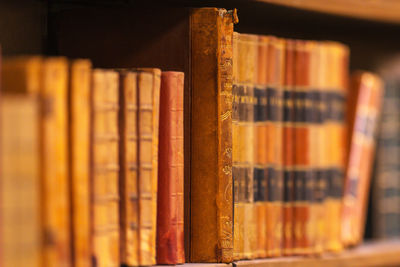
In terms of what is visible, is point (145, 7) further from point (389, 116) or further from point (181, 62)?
point (389, 116)

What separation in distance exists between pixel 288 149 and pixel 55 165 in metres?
0.51

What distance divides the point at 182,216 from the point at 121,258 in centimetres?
13

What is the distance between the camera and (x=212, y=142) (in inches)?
40.3

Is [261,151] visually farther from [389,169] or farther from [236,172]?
[389,169]

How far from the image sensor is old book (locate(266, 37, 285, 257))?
3.69 feet

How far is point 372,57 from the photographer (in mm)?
1594

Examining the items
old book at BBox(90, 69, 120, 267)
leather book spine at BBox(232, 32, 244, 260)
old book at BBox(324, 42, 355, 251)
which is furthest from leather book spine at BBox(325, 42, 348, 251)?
old book at BBox(90, 69, 120, 267)

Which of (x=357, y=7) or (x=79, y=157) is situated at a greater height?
(x=357, y=7)

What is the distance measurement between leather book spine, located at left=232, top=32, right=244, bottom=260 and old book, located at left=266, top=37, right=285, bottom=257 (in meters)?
0.08

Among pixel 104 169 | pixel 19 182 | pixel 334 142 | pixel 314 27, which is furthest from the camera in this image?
pixel 314 27

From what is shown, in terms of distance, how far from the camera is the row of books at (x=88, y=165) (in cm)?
75

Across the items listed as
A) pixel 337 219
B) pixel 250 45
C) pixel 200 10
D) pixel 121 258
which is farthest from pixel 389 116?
pixel 121 258

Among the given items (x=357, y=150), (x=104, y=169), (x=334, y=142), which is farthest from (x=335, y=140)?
(x=104, y=169)

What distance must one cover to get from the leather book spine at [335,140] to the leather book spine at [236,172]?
0.24 m
